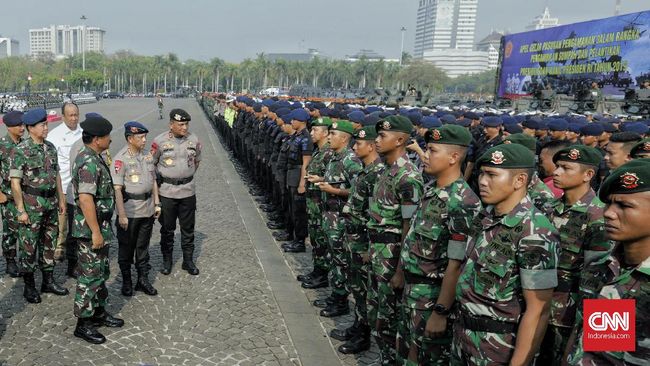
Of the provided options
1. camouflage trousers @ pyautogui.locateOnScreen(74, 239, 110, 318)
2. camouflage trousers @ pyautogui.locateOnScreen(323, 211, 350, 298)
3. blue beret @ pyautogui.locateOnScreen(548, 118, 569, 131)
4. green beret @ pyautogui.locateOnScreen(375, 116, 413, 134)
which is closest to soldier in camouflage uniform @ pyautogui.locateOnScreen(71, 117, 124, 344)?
camouflage trousers @ pyautogui.locateOnScreen(74, 239, 110, 318)

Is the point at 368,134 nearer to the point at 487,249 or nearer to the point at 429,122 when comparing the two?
the point at 487,249

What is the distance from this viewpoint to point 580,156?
3193 mm

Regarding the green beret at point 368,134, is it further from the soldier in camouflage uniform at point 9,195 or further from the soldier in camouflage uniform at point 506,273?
the soldier in camouflage uniform at point 9,195

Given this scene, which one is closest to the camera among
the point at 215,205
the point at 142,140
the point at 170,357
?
the point at 170,357

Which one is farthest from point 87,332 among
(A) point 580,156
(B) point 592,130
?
(B) point 592,130

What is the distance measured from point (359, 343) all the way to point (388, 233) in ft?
4.10

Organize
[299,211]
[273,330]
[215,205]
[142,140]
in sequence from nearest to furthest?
[273,330] → [142,140] → [299,211] → [215,205]

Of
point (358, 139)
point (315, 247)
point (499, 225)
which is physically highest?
point (358, 139)

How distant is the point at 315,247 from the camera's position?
224 inches

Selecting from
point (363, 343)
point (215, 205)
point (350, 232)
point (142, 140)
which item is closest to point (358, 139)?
point (350, 232)

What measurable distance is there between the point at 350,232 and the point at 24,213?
3140 mm

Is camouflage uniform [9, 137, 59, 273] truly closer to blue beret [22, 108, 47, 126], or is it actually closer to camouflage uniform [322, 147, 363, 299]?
blue beret [22, 108, 47, 126]

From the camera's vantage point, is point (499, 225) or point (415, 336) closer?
point (499, 225)

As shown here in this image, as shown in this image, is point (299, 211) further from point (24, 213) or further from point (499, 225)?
point (499, 225)
